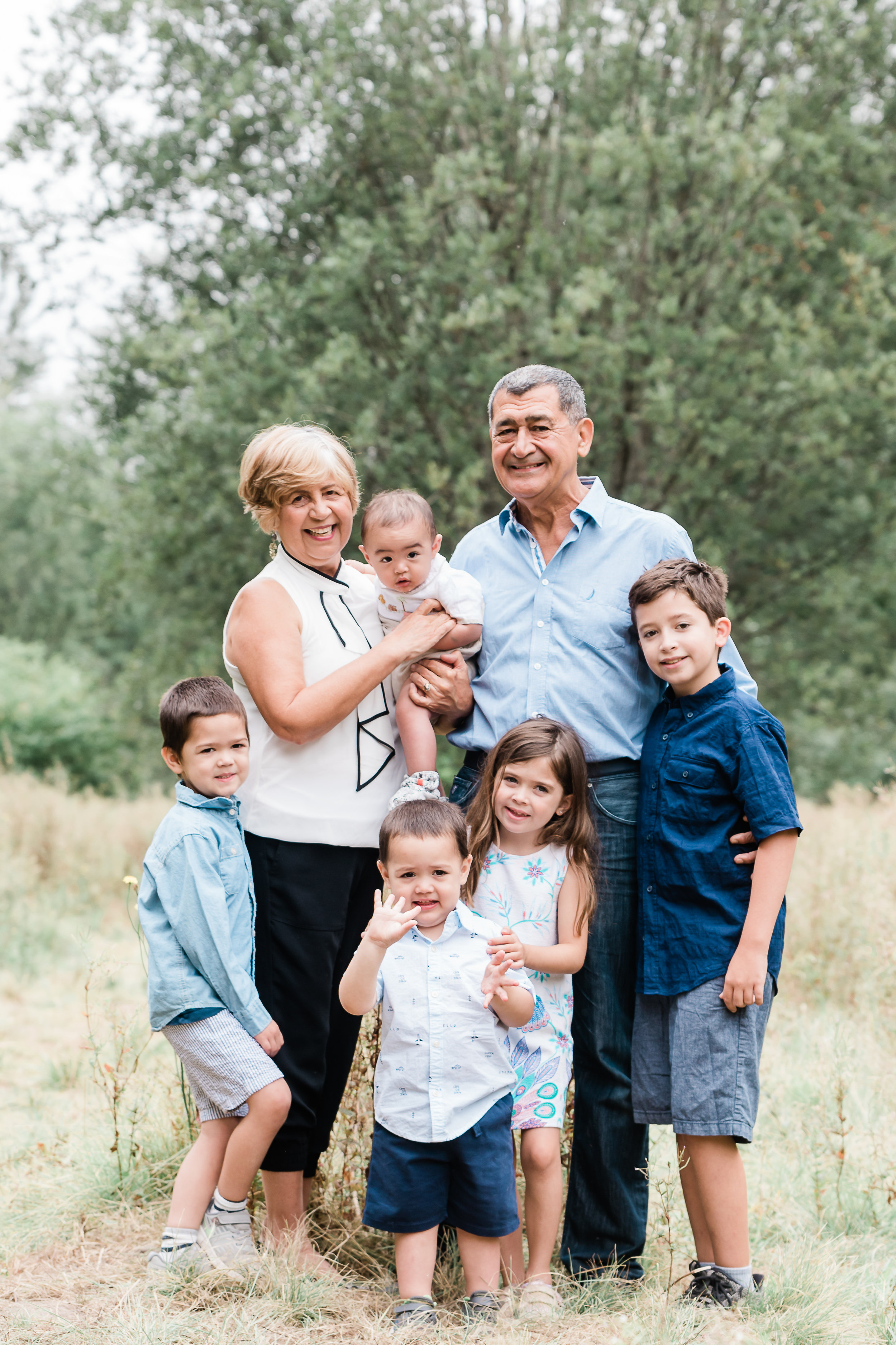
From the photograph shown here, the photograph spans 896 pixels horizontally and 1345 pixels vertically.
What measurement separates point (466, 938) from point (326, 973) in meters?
0.42

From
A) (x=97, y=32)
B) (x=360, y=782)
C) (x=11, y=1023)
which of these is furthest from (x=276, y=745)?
(x=97, y=32)

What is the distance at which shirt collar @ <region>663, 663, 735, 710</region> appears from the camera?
9.52 feet

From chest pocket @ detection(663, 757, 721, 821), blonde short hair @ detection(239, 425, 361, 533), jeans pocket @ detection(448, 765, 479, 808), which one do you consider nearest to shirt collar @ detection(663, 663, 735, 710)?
chest pocket @ detection(663, 757, 721, 821)

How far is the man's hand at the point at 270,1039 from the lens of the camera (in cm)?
290

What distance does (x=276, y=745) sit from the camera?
3.00 meters

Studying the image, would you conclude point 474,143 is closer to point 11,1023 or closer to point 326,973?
point 11,1023

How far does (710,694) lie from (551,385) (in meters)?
0.91

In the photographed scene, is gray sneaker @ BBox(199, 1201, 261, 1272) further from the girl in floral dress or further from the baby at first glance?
the baby

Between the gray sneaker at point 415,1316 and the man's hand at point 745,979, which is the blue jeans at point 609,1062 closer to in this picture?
the man's hand at point 745,979

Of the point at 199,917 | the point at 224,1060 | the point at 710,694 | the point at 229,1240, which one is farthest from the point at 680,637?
the point at 229,1240

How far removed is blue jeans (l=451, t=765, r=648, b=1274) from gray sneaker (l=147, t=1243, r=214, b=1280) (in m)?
0.95

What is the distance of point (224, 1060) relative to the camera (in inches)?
112

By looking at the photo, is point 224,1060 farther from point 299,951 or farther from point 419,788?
point 419,788

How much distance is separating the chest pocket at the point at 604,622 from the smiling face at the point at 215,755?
0.92m
